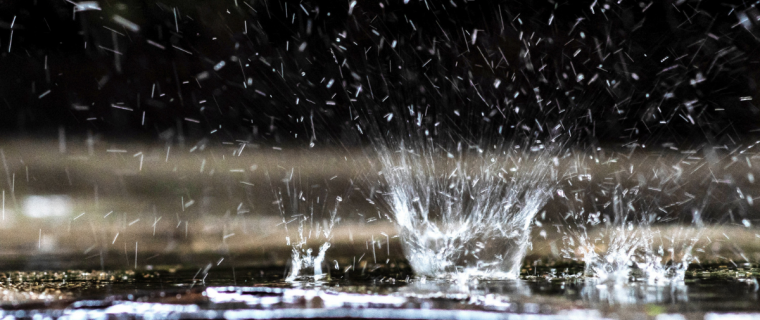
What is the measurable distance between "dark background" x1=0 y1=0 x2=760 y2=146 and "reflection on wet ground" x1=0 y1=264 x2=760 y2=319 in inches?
43.2

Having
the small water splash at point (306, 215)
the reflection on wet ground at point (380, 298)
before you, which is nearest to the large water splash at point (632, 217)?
the reflection on wet ground at point (380, 298)

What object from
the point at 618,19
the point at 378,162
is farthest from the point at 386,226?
the point at 618,19

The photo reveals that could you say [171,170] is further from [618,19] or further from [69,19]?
[618,19]

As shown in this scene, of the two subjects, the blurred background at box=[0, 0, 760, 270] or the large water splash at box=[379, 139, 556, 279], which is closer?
the large water splash at box=[379, 139, 556, 279]

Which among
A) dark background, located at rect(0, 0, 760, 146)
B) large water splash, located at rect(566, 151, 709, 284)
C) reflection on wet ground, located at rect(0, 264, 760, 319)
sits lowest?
reflection on wet ground, located at rect(0, 264, 760, 319)

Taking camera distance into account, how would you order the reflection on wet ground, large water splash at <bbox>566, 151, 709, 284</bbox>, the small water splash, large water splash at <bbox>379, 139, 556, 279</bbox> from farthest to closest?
the small water splash
large water splash at <bbox>566, 151, 709, 284</bbox>
large water splash at <bbox>379, 139, 556, 279</bbox>
the reflection on wet ground

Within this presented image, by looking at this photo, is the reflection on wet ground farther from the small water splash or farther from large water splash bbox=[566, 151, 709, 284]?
the small water splash

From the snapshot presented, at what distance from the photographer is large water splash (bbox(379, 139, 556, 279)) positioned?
226cm

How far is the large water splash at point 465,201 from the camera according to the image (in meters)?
2.26

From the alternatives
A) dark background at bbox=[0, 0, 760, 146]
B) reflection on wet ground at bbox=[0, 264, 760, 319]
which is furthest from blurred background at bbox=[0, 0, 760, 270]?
reflection on wet ground at bbox=[0, 264, 760, 319]

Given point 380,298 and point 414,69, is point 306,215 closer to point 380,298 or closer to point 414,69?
point 414,69

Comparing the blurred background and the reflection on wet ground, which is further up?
the blurred background

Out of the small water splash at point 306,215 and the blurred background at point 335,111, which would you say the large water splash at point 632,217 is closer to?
the blurred background at point 335,111

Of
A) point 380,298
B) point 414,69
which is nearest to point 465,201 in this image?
point 414,69
